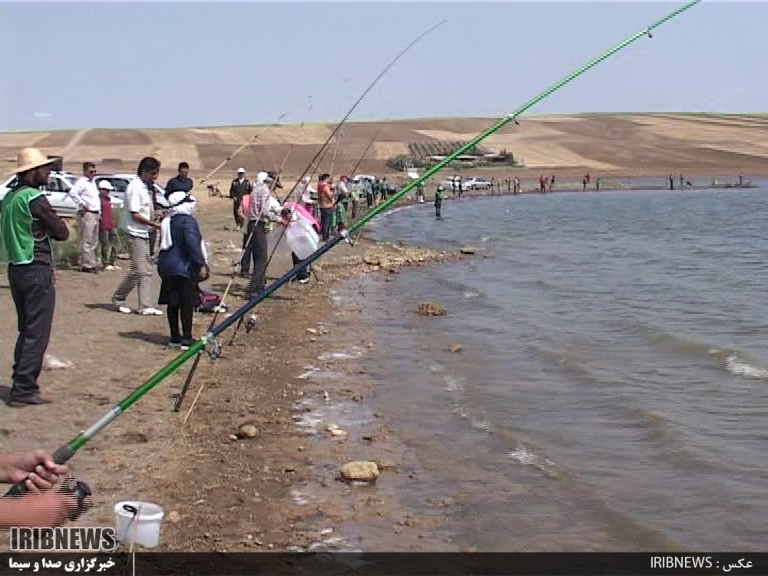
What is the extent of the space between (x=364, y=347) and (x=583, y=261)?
13.5 metres

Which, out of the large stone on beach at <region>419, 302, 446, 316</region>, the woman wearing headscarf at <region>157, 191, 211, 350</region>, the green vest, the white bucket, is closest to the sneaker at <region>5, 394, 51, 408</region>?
the green vest

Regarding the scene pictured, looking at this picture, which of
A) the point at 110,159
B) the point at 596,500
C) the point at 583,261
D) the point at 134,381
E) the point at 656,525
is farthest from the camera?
the point at 110,159

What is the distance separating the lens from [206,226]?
1049 inches

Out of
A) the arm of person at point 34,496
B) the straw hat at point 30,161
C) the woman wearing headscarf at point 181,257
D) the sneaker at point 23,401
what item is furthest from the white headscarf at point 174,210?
the arm of person at point 34,496

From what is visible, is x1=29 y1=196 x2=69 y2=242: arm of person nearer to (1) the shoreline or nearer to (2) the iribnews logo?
(1) the shoreline

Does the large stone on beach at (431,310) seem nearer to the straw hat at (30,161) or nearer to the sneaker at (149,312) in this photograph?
the sneaker at (149,312)

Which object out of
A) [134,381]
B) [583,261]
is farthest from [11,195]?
[583,261]

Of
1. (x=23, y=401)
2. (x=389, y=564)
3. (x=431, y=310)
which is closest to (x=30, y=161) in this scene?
(x=23, y=401)

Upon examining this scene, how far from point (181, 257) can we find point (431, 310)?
562 cm

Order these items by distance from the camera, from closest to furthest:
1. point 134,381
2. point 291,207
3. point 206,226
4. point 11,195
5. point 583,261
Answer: point 11,195 → point 134,381 → point 291,207 → point 583,261 → point 206,226

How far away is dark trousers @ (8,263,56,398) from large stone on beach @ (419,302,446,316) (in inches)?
304

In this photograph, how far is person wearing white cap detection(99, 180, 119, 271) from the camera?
15.3 m

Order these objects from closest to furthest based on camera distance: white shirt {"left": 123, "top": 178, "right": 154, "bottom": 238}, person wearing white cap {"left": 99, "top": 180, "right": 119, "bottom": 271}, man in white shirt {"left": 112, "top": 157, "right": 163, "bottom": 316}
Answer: man in white shirt {"left": 112, "top": 157, "right": 163, "bottom": 316}, white shirt {"left": 123, "top": 178, "right": 154, "bottom": 238}, person wearing white cap {"left": 99, "top": 180, "right": 119, "bottom": 271}

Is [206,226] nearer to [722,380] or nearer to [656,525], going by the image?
[722,380]
